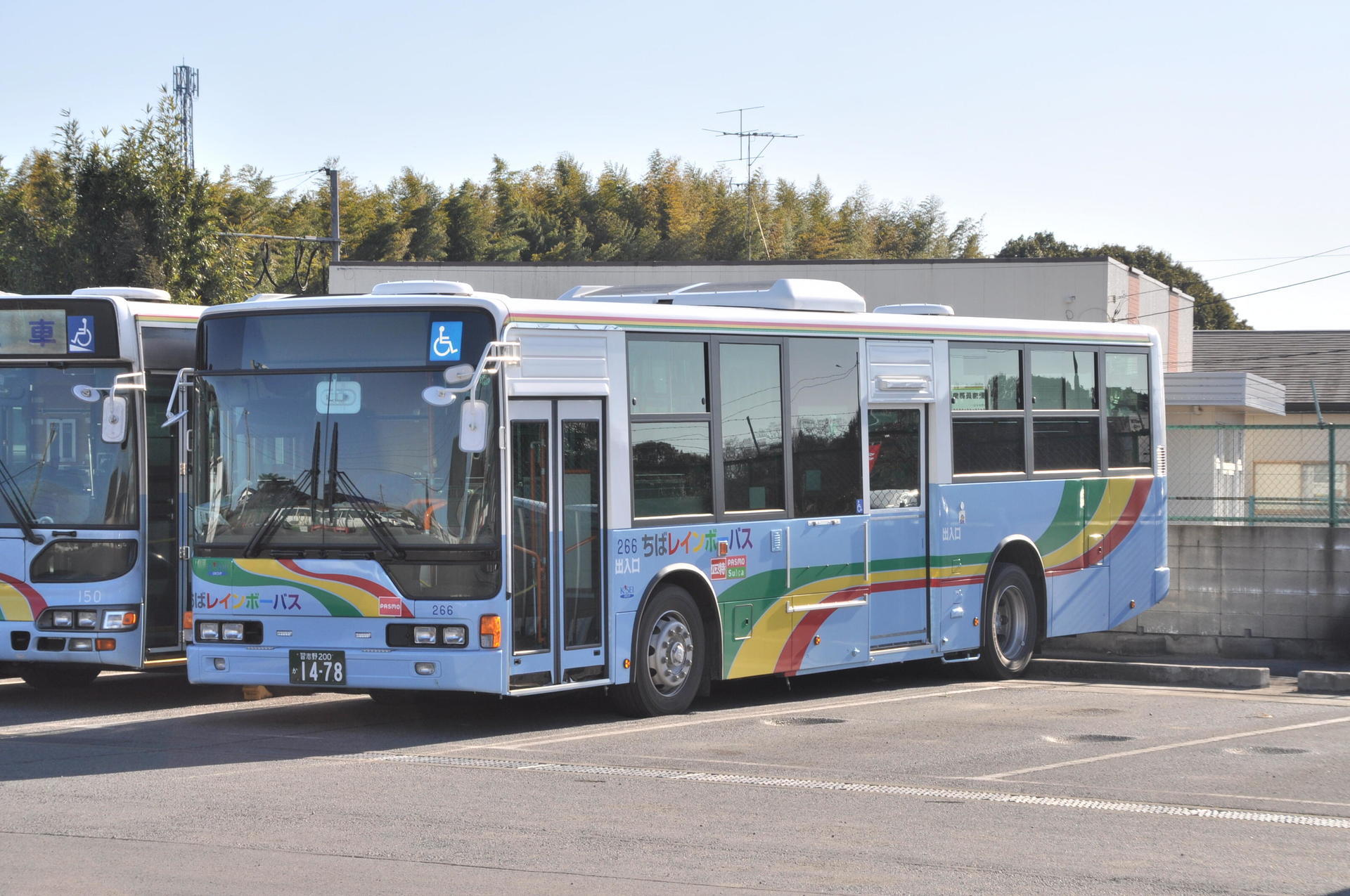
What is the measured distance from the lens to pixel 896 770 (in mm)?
10273

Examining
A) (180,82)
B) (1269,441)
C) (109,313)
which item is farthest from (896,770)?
(180,82)

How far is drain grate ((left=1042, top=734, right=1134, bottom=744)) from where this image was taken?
11664mm

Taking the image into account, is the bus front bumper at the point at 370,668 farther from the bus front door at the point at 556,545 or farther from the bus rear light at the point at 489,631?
the bus front door at the point at 556,545

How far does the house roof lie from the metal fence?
11.7 m

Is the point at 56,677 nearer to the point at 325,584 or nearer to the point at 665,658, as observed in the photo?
the point at 325,584

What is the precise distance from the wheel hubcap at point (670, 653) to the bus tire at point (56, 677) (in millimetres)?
5116

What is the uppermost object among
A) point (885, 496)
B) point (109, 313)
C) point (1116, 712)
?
point (109, 313)

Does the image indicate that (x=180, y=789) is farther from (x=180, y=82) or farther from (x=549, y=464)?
(x=180, y=82)

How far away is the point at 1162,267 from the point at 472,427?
93487 millimetres

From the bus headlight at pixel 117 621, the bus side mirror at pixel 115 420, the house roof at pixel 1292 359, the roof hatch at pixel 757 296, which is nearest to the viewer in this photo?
the bus side mirror at pixel 115 420

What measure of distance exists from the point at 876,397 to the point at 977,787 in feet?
17.9

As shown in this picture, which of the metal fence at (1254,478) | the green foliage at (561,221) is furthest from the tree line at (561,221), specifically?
the metal fence at (1254,478)

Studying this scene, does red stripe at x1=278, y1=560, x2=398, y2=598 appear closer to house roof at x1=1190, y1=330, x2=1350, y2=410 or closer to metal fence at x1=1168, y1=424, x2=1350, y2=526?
metal fence at x1=1168, y1=424, x2=1350, y2=526

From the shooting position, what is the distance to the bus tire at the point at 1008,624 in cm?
1594
